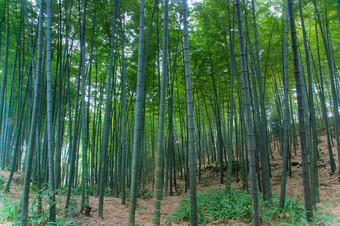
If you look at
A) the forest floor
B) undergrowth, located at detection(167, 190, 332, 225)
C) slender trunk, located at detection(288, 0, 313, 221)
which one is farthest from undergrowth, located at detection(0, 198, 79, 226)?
slender trunk, located at detection(288, 0, 313, 221)

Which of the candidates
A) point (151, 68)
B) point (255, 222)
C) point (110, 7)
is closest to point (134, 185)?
point (255, 222)

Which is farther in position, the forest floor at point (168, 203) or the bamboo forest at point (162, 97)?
the forest floor at point (168, 203)

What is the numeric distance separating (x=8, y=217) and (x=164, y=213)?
2.58 metres

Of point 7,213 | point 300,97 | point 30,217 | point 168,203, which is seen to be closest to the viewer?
point 300,97

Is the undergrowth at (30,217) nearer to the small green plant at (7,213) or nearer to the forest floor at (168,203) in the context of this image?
the small green plant at (7,213)

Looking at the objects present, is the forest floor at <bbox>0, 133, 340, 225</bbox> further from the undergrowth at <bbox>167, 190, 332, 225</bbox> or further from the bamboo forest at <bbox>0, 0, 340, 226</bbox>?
the undergrowth at <bbox>167, 190, 332, 225</bbox>

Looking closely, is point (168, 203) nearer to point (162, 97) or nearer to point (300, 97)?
point (162, 97)

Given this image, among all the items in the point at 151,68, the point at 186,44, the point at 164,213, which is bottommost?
the point at 164,213

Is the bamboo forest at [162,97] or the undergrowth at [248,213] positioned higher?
the bamboo forest at [162,97]

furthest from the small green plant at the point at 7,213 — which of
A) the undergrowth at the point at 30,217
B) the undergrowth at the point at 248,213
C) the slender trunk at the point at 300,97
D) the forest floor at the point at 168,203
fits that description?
the slender trunk at the point at 300,97

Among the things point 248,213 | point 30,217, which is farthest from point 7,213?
point 248,213

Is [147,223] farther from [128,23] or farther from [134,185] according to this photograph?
[128,23]

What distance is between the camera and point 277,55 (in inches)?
243

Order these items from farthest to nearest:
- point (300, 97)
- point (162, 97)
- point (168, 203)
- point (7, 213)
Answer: point (168, 203) → point (7, 213) → point (300, 97) → point (162, 97)
